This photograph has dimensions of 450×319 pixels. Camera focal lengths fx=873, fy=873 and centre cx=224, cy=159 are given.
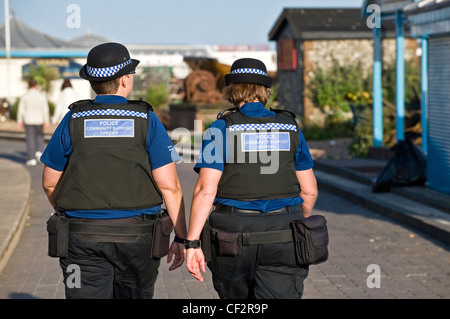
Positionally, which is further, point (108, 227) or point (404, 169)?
point (404, 169)

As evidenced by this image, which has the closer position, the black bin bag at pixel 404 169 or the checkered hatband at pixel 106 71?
the checkered hatband at pixel 106 71

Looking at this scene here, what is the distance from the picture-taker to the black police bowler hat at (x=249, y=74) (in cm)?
485

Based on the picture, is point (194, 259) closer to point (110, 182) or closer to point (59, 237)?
point (110, 182)

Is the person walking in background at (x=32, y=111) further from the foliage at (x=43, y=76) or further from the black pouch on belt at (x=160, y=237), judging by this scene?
the foliage at (x=43, y=76)

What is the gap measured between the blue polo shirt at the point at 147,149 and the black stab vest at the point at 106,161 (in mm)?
32

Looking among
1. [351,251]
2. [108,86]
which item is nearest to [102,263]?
[108,86]

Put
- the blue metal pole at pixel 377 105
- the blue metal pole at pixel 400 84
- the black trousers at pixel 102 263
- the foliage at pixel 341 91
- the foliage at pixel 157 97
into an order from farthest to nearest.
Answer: the foliage at pixel 157 97 → the foliage at pixel 341 91 → the blue metal pole at pixel 377 105 → the blue metal pole at pixel 400 84 → the black trousers at pixel 102 263

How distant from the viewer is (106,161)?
4.63 m

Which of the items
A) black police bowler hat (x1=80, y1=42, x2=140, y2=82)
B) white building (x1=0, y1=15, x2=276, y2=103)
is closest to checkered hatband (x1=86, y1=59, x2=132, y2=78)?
black police bowler hat (x1=80, y1=42, x2=140, y2=82)

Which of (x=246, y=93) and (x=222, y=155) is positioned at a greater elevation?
(x=246, y=93)

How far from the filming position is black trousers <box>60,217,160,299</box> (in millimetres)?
4578

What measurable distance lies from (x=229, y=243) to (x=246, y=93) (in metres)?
0.85
